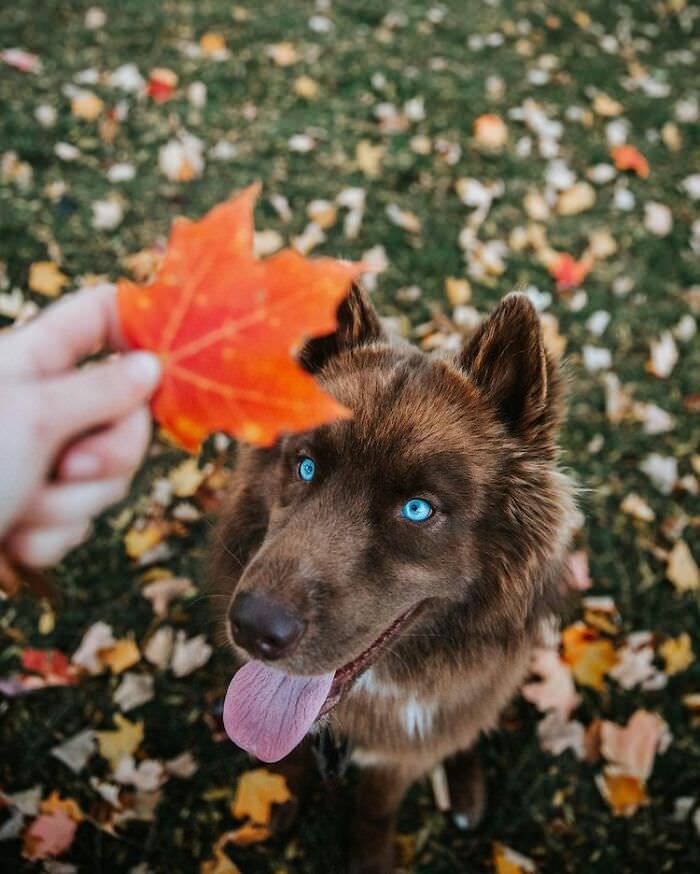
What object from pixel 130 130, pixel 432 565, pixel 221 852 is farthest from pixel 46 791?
pixel 130 130

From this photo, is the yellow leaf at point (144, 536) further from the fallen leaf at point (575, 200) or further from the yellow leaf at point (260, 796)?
the fallen leaf at point (575, 200)

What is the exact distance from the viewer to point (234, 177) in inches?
212

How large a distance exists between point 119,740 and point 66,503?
2422 mm

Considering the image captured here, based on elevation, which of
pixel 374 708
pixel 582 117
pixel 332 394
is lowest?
pixel 374 708

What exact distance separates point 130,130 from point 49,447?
5130 mm

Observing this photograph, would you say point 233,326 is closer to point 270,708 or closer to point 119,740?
point 270,708

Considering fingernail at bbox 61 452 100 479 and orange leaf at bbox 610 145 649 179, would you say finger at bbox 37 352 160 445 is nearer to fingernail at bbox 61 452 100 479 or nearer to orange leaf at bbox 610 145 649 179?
fingernail at bbox 61 452 100 479

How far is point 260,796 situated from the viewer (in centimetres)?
312

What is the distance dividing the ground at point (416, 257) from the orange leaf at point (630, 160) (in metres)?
0.04

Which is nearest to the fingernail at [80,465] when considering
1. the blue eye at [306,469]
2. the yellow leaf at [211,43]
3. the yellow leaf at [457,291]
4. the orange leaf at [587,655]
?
the blue eye at [306,469]

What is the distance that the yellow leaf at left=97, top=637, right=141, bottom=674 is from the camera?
3.45m

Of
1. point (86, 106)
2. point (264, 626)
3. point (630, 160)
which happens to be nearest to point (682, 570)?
point (264, 626)

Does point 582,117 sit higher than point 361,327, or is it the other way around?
point 361,327

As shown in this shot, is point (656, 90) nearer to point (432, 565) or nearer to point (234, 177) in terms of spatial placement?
point (234, 177)
